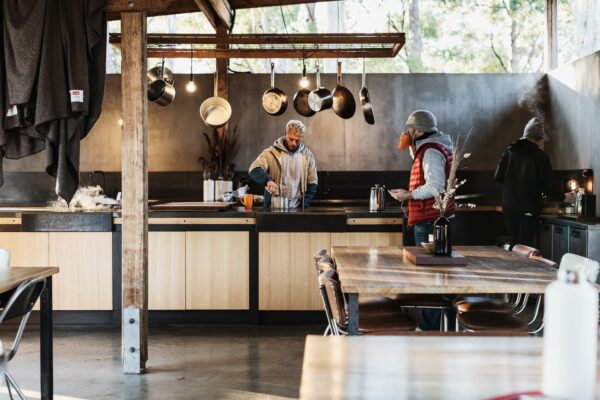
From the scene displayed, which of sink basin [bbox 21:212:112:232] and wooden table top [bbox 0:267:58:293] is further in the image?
sink basin [bbox 21:212:112:232]

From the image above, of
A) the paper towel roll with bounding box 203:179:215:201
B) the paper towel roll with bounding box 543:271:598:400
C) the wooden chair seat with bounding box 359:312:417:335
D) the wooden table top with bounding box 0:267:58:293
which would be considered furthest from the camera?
the paper towel roll with bounding box 203:179:215:201

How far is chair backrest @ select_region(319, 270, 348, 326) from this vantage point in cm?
360

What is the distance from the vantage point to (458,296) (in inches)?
188

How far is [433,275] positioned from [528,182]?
159 inches

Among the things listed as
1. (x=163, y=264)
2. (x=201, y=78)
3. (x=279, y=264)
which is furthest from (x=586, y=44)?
(x=163, y=264)

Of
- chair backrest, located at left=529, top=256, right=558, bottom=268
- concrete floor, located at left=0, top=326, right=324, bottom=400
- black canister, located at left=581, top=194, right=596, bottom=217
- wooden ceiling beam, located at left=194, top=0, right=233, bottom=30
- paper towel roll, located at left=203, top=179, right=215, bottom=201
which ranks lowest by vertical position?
concrete floor, located at left=0, top=326, right=324, bottom=400

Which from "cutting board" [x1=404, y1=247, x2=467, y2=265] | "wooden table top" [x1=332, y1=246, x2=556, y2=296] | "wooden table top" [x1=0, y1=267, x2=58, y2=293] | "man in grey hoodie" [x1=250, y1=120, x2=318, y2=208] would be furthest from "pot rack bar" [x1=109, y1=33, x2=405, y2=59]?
"wooden table top" [x1=0, y1=267, x2=58, y2=293]

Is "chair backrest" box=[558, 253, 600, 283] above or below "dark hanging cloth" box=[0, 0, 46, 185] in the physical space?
below

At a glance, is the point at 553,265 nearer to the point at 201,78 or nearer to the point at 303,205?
the point at 303,205

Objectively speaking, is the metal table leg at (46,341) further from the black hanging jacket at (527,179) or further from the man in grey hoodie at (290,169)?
the black hanging jacket at (527,179)

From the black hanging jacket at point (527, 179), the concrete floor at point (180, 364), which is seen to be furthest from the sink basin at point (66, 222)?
the black hanging jacket at point (527, 179)

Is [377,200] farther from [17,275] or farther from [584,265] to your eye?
[17,275]

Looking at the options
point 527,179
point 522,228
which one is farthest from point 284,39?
point 522,228

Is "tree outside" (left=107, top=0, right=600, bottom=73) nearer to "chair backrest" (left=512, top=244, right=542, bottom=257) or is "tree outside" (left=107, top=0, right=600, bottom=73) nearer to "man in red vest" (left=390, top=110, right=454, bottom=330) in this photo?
"man in red vest" (left=390, top=110, right=454, bottom=330)
